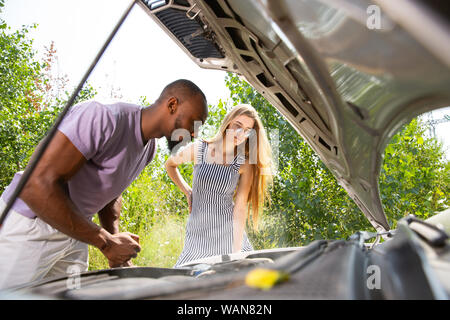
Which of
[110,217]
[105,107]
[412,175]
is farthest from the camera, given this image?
[412,175]

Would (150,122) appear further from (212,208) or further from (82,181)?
(212,208)

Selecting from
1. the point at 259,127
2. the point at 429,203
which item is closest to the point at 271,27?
the point at 259,127

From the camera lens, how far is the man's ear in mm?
1690

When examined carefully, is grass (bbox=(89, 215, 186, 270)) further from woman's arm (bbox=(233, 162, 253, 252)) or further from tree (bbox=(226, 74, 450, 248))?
woman's arm (bbox=(233, 162, 253, 252))

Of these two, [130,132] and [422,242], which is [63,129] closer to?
[130,132]

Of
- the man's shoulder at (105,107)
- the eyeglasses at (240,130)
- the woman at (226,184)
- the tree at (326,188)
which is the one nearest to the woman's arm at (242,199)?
the woman at (226,184)

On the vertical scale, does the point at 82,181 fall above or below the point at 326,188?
below

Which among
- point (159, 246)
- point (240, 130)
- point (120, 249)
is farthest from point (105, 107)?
point (159, 246)

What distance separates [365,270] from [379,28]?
18.4 inches

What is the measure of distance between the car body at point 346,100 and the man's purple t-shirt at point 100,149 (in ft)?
1.66

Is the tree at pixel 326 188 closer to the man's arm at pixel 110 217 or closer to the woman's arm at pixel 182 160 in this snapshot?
the woman's arm at pixel 182 160

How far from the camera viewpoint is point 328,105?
0.99m

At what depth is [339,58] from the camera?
766mm

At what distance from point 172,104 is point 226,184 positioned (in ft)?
3.27
